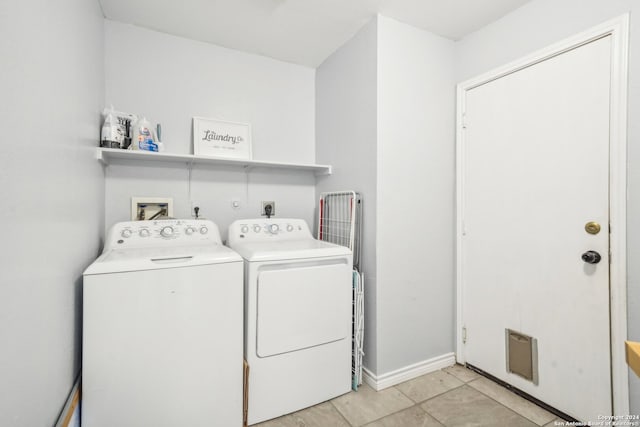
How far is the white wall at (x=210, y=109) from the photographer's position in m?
1.99

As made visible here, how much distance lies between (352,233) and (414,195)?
19.6 inches

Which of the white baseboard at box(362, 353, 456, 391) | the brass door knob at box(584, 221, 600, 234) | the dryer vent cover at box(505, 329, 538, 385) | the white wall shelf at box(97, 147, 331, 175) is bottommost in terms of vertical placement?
the white baseboard at box(362, 353, 456, 391)

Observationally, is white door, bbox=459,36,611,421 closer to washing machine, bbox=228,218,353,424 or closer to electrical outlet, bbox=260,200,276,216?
washing machine, bbox=228,218,353,424

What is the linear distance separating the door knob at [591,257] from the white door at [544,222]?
0.02 meters

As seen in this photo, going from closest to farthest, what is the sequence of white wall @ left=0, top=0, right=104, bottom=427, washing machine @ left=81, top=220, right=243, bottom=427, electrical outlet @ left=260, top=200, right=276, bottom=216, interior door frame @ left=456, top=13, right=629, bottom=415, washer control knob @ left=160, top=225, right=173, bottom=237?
white wall @ left=0, top=0, right=104, bottom=427 < washing machine @ left=81, top=220, right=243, bottom=427 < interior door frame @ left=456, top=13, right=629, bottom=415 < washer control knob @ left=160, top=225, right=173, bottom=237 < electrical outlet @ left=260, top=200, right=276, bottom=216

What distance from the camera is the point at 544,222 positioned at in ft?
5.51

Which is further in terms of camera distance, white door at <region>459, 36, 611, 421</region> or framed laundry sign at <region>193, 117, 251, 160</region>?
framed laundry sign at <region>193, 117, 251, 160</region>

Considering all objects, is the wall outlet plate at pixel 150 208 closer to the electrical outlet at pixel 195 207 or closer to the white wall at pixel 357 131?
the electrical outlet at pixel 195 207

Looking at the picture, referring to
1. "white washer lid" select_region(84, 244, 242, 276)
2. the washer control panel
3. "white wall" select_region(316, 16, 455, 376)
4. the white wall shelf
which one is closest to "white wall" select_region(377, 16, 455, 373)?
"white wall" select_region(316, 16, 455, 376)

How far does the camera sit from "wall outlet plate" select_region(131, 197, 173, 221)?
2.00m

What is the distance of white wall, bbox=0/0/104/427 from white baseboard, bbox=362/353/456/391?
1.56m

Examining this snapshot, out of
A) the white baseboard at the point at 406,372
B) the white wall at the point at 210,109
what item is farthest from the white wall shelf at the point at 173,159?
the white baseboard at the point at 406,372

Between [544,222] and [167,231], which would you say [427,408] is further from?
[167,231]

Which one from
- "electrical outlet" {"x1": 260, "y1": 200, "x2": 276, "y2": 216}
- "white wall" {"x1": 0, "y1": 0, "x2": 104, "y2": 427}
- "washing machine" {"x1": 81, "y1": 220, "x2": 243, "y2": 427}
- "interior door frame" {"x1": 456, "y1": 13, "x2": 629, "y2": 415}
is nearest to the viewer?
"white wall" {"x1": 0, "y1": 0, "x2": 104, "y2": 427}
